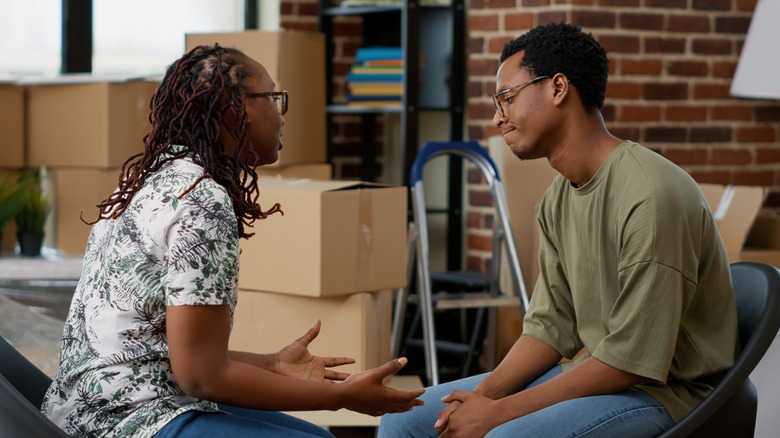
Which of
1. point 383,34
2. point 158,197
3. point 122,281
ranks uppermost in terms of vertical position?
point 383,34

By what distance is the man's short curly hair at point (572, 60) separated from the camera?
1710 mm

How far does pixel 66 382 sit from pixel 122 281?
174mm

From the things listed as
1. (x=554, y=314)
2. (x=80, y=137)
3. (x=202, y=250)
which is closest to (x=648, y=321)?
(x=554, y=314)

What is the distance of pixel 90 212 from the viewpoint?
3320 millimetres

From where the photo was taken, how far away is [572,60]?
1.71m

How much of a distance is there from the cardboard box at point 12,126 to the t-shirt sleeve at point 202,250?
215 cm

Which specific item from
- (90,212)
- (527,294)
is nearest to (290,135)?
(90,212)

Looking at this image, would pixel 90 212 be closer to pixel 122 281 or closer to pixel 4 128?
pixel 4 128

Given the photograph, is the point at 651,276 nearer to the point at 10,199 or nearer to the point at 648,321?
the point at 648,321

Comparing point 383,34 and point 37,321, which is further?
point 383,34

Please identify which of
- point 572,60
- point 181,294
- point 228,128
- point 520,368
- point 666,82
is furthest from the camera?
point 666,82

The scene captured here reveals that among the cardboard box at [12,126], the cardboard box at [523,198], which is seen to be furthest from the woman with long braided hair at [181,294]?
the cardboard box at [12,126]

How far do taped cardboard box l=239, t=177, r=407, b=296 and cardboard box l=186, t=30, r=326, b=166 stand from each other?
0.77 meters

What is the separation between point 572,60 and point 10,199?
80.9 inches
